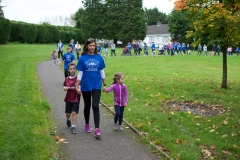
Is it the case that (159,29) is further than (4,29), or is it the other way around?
(159,29)

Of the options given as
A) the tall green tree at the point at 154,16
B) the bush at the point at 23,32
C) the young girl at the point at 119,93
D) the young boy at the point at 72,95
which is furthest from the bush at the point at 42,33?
the tall green tree at the point at 154,16

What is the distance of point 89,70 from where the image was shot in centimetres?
637

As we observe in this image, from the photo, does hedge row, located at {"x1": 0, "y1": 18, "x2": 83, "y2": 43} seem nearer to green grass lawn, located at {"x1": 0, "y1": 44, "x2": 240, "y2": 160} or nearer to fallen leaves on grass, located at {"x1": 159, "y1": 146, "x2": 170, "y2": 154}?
green grass lawn, located at {"x1": 0, "y1": 44, "x2": 240, "y2": 160}

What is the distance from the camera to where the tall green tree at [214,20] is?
1161cm

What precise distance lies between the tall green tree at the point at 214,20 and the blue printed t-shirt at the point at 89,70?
23.0ft

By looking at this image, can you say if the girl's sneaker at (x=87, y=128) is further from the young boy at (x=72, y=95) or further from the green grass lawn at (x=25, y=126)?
the green grass lawn at (x=25, y=126)

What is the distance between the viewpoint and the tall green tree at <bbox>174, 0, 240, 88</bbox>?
11.6 m

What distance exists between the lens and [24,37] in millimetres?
48188

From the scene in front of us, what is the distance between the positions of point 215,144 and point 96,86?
105 inches

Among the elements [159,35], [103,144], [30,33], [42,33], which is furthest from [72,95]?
[159,35]

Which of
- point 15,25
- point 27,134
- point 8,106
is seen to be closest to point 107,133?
point 27,134

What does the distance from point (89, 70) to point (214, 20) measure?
7.41 m

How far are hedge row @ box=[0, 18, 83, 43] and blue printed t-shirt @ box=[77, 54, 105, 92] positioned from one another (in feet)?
117

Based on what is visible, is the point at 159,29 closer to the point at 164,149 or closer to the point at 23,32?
the point at 23,32
